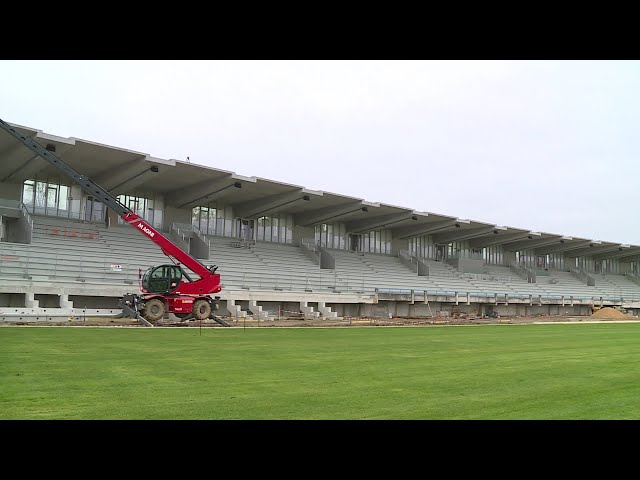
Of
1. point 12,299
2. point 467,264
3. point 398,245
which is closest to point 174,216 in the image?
point 12,299

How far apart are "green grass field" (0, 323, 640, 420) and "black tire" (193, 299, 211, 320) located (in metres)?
10.9

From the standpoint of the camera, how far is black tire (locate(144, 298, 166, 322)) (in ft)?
83.3

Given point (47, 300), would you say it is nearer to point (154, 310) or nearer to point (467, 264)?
point (154, 310)

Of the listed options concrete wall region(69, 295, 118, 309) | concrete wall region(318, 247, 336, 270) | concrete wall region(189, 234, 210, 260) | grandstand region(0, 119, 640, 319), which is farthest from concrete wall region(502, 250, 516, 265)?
concrete wall region(69, 295, 118, 309)

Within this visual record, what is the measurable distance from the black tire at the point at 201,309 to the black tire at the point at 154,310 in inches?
58.8

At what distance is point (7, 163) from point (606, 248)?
70848mm

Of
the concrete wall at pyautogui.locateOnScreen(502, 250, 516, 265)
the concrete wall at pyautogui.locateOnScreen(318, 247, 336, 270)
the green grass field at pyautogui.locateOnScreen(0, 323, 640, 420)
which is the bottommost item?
the green grass field at pyautogui.locateOnScreen(0, 323, 640, 420)

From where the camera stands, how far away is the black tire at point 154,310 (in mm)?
25375

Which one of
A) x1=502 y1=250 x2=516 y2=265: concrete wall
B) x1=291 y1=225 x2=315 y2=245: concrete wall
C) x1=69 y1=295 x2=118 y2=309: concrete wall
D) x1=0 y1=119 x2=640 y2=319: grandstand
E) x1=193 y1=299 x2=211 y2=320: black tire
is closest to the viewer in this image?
x1=193 y1=299 x2=211 y2=320: black tire

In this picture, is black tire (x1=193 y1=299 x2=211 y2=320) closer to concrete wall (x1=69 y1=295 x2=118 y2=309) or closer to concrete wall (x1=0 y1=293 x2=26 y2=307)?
concrete wall (x1=69 y1=295 x2=118 y2=309)

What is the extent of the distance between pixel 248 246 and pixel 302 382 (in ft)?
116
